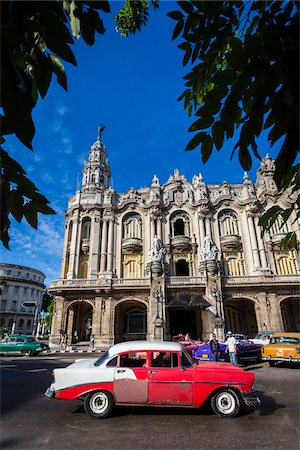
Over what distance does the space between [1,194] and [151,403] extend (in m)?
6.51

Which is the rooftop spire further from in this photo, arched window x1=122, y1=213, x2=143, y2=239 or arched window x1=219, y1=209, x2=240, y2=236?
arched window x1=219, y1=209, x2=240, y2=236

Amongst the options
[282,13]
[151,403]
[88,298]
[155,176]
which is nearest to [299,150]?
[282,13]

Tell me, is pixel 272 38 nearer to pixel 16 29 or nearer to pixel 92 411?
pixel 16 29

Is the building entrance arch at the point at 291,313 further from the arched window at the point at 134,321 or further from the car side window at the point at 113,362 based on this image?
the car side window at the point at 113,362

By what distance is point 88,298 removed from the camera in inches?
1130

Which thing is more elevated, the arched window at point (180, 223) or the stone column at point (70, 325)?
the arched window at point (180, 223)

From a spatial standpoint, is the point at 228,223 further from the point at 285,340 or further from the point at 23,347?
the point at 23,347

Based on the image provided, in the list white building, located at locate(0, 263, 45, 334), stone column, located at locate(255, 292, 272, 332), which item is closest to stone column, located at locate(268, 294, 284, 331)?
stone column, located at locate(255, 292, 272, 332)

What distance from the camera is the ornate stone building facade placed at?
1078 inches

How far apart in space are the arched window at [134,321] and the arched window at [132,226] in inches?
343

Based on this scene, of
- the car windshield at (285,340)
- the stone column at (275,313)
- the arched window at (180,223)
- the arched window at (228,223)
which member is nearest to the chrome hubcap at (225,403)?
the car windshield at (285,340)

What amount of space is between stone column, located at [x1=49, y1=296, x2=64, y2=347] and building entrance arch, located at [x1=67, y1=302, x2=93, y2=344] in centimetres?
100

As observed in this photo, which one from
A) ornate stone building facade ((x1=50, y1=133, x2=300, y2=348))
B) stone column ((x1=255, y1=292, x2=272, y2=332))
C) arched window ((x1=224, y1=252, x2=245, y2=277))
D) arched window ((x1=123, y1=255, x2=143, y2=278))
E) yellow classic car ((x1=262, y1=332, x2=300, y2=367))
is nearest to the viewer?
yellow classic car ((x1=262, y1=332, x2=300, y2=367))

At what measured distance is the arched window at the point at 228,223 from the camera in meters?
32.3
